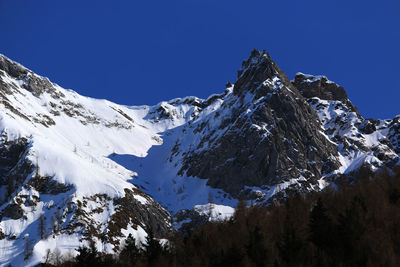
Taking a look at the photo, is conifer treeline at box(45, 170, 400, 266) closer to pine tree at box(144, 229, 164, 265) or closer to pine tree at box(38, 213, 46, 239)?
pine tree at box(144, 229, 164, 265)

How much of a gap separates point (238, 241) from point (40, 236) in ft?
318

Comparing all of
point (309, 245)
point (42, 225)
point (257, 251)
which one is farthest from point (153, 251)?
point (42, 225)

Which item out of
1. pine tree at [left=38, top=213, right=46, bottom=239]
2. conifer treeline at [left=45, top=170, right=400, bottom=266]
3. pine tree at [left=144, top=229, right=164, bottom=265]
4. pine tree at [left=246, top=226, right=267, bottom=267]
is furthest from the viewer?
pine tree at [left=38, top=213, right=46, bottom=239]

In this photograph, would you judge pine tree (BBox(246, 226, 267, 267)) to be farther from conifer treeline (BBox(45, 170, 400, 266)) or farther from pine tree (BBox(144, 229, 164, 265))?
pine tree (BBox(144, 229, 164, 265))

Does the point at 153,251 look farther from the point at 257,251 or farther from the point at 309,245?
the point at 309,245

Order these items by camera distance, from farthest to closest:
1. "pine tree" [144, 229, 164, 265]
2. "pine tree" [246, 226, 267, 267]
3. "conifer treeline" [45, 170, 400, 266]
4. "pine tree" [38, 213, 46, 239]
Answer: "pine tree" [38, 213, 46, 239] → "pine tree" [144, 229, 164, 265] → "pine tree" [246, 226, 267, 267] → "conifer treeline" [45, 170, 400, 266]

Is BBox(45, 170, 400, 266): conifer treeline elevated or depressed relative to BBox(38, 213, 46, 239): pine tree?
depressed

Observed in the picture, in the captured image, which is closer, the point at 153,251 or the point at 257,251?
the point at 257,251


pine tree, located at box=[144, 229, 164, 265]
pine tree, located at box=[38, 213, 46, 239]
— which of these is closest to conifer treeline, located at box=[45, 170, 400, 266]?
pine tree, located at box=[144, 229, 164, 265]

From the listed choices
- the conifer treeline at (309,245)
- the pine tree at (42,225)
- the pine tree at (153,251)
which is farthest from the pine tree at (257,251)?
the pine tree at (42,225)

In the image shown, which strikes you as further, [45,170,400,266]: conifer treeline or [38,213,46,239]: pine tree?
[38,213,46,239]: pine tree

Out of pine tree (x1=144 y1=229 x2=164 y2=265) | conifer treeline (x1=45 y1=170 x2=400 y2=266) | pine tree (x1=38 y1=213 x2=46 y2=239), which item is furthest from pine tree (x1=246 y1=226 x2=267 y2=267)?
pine tree (x1=38 y1=213 x2=46 y2=239)

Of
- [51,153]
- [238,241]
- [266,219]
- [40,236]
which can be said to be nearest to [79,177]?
[51,153]

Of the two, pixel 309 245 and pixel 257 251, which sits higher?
pixel 309 245
